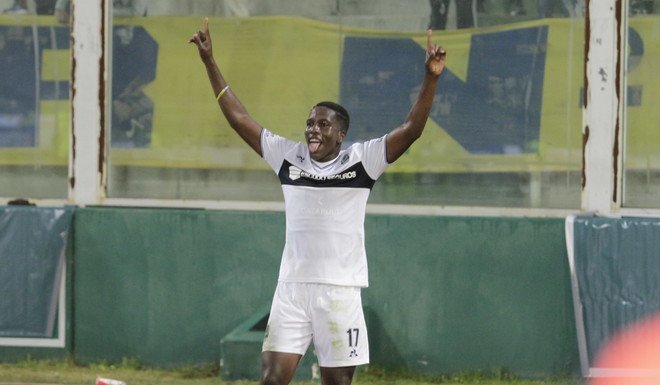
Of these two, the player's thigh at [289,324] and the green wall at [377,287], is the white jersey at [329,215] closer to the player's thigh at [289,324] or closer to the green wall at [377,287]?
the player's thigh at [289,324]

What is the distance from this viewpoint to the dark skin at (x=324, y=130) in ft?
24.0

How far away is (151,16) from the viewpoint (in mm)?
11688

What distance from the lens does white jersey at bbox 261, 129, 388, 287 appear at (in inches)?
297

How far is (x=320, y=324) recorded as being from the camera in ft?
24.5

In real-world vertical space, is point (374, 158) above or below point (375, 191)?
above

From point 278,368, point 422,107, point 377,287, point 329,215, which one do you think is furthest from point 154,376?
point 422,107

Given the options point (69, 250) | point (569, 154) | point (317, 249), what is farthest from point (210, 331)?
point (317, 249)

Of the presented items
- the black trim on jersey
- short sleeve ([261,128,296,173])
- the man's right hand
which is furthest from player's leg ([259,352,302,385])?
the man's right hand

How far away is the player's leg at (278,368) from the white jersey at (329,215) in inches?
16.6

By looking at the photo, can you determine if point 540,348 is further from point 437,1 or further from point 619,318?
point 437,1

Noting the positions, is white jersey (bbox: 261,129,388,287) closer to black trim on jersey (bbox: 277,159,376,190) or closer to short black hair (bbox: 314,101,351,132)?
black trim on jersey (bbox: 277,159,376,190)

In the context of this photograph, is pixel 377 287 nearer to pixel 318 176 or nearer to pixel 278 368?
pixel 318 176

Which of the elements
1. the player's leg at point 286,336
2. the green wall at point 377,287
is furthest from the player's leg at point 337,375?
the green wall at point 377,287

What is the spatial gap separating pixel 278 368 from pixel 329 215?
88 centimetres
